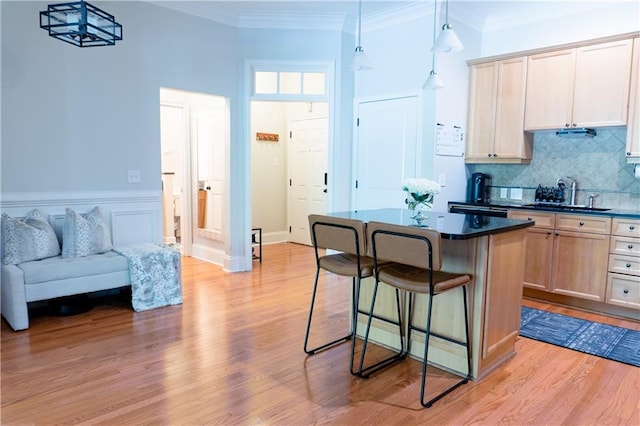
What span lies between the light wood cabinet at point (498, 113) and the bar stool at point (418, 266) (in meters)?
2.65

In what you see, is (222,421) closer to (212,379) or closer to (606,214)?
(212,379)

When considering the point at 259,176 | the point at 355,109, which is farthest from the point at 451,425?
the point at 259,176

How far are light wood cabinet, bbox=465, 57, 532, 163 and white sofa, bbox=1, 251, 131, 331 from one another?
387cm

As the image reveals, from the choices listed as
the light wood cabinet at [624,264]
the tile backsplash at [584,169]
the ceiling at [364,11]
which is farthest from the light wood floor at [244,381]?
the ceiling at [364,11]

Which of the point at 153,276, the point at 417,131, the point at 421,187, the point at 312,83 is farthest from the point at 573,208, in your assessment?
the point at 153,276

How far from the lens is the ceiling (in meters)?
4.37

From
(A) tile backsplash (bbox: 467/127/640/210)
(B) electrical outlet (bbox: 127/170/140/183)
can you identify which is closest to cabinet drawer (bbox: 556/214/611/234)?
(A) tile backsplash (bbox: 467/127/640/210)

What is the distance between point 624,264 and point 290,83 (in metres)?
3.94

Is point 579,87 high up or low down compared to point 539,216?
up

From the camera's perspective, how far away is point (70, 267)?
3.46m

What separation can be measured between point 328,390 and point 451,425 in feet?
2.23

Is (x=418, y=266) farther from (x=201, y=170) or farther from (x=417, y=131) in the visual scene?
(x=201, y=170)

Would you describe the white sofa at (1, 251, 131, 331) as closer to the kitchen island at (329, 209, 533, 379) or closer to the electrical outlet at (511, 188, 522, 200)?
the kitchen island at (329, 209, 533, 379)

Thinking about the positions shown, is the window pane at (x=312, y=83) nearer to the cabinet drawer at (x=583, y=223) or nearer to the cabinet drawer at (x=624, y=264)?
the cabinet drawer at (x=583, y=223)
